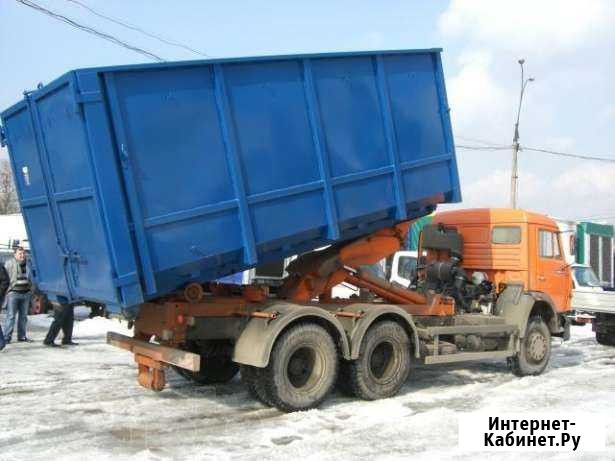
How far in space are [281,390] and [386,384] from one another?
1.47 m

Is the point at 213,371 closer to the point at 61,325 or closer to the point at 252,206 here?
the point at 252,206

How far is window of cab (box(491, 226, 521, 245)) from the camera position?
31.9ft

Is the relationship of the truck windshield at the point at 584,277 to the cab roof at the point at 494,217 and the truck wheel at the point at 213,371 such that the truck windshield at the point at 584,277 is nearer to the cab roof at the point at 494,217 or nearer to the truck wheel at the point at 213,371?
the cab roof at the point at 494,217

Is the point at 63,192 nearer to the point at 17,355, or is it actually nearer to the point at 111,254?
the point at 111,254

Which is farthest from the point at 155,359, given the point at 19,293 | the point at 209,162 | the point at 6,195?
Result: the point at 6,195

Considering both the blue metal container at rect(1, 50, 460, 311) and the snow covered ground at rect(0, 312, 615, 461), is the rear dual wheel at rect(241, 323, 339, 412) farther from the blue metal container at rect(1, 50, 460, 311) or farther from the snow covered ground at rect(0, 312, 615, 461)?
the blue metal container at rect(1, 50, 460, 311)

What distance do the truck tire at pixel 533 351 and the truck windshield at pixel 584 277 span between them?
9.16m

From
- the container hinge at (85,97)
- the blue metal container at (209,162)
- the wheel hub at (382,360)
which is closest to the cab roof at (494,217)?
the blue metal container at (209,162)

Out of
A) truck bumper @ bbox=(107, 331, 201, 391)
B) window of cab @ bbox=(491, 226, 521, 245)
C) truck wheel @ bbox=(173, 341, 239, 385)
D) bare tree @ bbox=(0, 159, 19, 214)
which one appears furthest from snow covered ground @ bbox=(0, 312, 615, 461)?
bare tree @ bbox=(0, 159, 19, 214)

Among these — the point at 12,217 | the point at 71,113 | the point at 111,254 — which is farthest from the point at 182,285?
the point at 12,217

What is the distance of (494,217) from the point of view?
32.3 ft

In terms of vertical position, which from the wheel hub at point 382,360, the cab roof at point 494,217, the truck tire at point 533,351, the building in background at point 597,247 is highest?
the cab roof at point 494,217

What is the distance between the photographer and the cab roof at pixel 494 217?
974 cm

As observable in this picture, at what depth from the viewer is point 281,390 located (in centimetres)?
671
